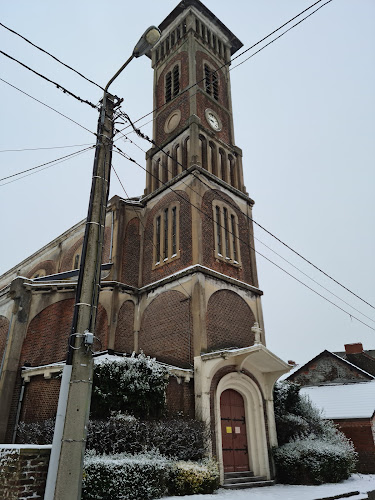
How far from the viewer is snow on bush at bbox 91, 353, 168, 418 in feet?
41.0

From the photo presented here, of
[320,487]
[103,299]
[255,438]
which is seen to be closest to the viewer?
[320,487]

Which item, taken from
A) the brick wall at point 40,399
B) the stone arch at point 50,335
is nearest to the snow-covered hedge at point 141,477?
the brick wall at point 40,399

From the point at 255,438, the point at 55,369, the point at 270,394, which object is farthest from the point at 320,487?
the point at 55,369

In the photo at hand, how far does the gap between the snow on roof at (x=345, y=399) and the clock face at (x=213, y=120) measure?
16.9m

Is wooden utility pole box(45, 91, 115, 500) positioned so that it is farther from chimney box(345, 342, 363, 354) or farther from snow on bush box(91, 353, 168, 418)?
chimney box(345, 342, 363, 354)

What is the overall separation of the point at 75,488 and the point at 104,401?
6.82 metres

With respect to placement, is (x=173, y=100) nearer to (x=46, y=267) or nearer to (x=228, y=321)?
(x=46, y=267)

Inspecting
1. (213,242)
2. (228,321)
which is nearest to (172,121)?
(213,242)

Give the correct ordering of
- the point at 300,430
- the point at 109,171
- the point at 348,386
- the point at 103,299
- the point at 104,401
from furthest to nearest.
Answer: the point at 348,386
the point at 103,299
the point at 300,430
the point at 104,401
the point at 109,171

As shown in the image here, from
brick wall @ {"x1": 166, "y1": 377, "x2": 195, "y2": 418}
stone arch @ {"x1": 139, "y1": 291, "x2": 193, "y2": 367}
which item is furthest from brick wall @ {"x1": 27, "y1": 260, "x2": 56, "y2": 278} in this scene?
brick wall @ {"x1": 166, "y1": 377, "x2": 195, "y2": 418}

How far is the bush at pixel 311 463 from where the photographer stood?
1486cm

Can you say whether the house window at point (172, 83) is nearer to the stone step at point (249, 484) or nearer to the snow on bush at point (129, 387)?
the snow on bush at point (129, 387)

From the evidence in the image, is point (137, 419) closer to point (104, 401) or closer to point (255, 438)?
point (104, 401)

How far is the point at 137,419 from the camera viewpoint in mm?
12617
